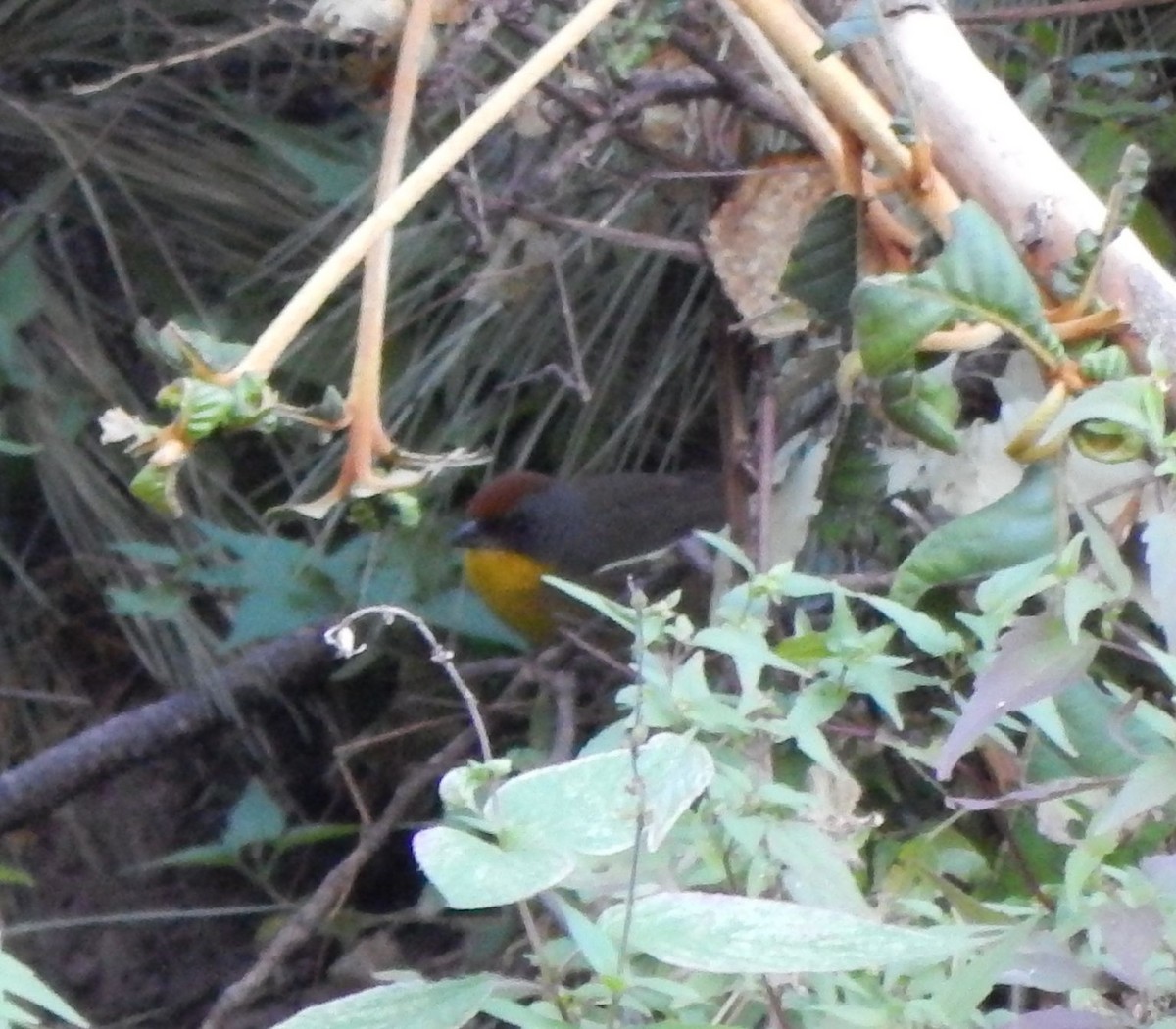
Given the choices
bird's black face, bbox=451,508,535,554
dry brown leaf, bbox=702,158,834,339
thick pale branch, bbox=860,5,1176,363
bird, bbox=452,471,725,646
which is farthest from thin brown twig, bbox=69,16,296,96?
bird's black face, bbox=451,508,535,554

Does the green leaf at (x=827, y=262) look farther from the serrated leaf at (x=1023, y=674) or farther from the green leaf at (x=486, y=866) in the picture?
the green leaf at (x=486, y=866)

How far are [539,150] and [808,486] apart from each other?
1.83 ft

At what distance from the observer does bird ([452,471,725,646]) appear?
6.70 feet

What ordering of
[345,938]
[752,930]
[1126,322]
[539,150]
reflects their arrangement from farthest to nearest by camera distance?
1. [345,938]
2. [539,150]
3. [1126,322]
4. [752,930]

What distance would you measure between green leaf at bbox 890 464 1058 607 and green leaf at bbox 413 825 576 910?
0.91 feet

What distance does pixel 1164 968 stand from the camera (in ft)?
2.31

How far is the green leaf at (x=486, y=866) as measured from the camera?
0.62m

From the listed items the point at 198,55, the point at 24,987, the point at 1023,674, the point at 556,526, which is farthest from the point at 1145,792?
the point at 556,526

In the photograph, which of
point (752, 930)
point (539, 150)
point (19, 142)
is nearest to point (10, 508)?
point (19, 142)

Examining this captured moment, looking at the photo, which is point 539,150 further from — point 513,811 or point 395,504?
point 513,811

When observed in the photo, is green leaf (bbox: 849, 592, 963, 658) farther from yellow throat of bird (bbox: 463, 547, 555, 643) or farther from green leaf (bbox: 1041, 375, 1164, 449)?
yellow throat of bird (bbox: 463, 547, 555, 643)

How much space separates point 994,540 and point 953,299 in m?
0.12

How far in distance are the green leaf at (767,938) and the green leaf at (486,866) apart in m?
0.05

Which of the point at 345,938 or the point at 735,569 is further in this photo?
the point at 345,938
